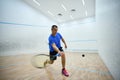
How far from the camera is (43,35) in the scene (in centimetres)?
779

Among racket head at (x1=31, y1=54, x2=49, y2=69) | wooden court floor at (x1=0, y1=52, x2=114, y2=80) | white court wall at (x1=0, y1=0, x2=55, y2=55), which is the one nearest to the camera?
wooden court floor at (x1=0, y1=52, x2=114, y2=80)

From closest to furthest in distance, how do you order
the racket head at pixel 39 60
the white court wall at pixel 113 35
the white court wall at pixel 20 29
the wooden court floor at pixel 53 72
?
the white court wall at pixel 113 35 → the wooden court floor at pixel 53 72 → the racket head at pixel 39 60 → the white court wall at pixel 20 29

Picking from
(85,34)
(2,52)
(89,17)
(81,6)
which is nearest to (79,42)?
(85,34)

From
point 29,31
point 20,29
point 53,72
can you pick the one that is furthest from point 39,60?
point 29,31

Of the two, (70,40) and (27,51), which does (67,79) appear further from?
(70,40)

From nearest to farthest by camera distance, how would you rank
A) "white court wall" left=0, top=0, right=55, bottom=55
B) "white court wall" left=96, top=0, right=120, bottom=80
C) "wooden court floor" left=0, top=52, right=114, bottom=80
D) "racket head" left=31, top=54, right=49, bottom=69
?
"white court wall" left=96, top=0, right=120, bottom=80 < "wooden court floor" left=0, top=52, right=114, bottom=80 < "racket head" left=31, top=54, right=49, bottom=69 < "white court wall" left=0, top=0, right=55, bottom=55

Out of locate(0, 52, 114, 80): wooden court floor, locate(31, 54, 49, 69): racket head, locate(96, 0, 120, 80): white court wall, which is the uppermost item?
locate(96, 0, 120, 80): white court wall

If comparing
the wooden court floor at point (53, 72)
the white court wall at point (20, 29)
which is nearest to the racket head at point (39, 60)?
the wooden court floor at point (53, 72)

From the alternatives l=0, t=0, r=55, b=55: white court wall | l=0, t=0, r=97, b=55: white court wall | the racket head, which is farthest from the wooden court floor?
l=0, t=0, r=97, b=55: white court wall

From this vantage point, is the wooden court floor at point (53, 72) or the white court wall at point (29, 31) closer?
the wooden court floor at point (53, 72)

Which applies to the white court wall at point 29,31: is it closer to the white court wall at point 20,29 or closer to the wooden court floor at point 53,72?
the white court wall at point 20,29

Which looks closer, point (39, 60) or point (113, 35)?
point (113, 35)

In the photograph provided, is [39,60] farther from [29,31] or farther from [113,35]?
[29,31]

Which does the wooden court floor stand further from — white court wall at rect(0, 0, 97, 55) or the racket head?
white court wall at rect(0, 0, 97, 55)
